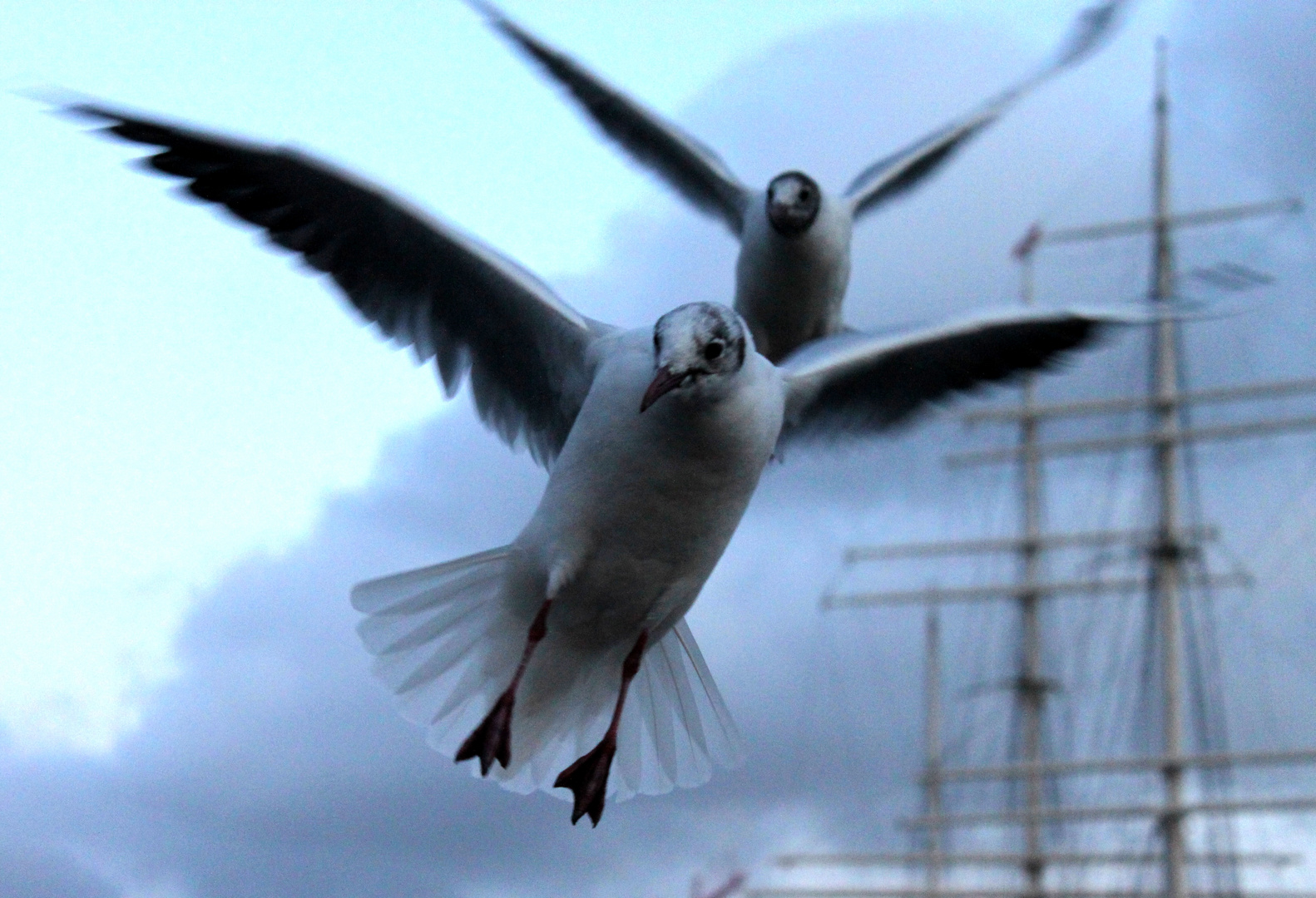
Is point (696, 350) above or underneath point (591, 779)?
above


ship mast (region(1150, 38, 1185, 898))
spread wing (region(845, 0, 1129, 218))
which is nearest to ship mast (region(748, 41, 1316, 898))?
ship mast (region(1150, 38, 1185, 898))

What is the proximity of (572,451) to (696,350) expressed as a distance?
53 centimetres

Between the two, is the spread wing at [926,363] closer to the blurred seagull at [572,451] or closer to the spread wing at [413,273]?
the blurred seagull at [572,451]

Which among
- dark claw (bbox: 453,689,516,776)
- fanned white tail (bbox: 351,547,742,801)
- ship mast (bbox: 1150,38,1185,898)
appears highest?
ship mast (bbox: 1150,38,1185,898)

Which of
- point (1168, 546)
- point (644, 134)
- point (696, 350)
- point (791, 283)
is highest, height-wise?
point (1168, 546)

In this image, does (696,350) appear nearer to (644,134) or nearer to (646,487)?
(646,487)

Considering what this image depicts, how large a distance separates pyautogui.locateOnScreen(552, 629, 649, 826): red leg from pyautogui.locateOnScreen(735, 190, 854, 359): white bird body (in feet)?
4.24

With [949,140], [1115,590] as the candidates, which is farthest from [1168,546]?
[949,140]

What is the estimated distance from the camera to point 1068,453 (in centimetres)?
3262

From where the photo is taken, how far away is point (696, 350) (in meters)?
3.34

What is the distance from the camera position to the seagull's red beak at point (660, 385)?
331cm

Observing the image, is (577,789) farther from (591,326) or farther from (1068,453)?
(1068,453)

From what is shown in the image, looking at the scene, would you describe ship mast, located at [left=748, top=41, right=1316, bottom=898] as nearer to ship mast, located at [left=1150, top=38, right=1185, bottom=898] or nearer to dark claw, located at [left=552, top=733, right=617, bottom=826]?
ship mast, located at [left=1150, top=38, right=1185, bottom=898]

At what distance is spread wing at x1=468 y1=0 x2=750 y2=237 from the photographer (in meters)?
6.10
